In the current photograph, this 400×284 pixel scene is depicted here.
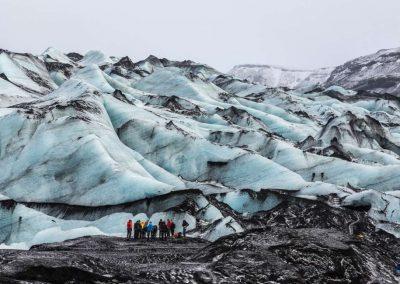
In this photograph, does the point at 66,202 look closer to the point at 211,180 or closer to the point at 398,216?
the point at 211,180

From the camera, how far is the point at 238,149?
49.0 m

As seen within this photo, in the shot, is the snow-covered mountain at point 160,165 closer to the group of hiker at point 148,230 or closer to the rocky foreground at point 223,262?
the group of hiker at point 148,230

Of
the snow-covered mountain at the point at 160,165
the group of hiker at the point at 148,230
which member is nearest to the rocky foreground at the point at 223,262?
the group of hiker at the point at 148,230

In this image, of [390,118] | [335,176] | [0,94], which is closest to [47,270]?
[335,176]

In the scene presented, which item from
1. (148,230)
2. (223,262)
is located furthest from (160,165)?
(223,262)

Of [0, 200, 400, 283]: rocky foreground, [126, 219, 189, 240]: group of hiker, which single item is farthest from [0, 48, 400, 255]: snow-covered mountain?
[0, 200, 400, 283]: rocky foreground

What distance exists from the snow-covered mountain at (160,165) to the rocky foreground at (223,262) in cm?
992

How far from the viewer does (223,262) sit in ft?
52.1

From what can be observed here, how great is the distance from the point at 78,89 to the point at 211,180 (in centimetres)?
2072

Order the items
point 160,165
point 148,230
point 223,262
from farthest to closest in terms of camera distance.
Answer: point 160,165
point 148,230
point 223,262

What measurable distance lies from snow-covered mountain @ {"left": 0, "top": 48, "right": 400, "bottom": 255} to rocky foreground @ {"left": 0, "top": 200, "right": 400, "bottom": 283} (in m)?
9.92

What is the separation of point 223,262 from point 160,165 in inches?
1333

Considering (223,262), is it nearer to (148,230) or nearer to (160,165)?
(148,230)

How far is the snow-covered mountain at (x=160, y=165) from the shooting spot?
35719 mm
